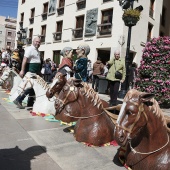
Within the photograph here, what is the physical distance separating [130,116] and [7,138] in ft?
8.39

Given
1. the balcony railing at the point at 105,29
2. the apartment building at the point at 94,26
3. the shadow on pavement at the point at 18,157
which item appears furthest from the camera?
the balcony railing at the point at 105,29

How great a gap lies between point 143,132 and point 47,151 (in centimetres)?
163

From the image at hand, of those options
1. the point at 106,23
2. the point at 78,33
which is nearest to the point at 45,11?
the point at 78,33

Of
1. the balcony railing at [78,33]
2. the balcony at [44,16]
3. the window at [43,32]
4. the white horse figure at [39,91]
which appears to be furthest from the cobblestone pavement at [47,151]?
the balcony at [44,16]

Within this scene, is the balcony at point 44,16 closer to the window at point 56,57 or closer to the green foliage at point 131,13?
the window at point 56,57

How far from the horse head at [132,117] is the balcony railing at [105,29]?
16252 mm

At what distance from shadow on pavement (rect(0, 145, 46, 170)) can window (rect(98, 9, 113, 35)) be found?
15.5 m

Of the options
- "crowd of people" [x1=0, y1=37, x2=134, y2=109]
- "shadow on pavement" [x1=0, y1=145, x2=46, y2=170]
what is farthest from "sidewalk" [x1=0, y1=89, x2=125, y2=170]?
"crowd of people" [x1=0, y1=37, x2=134, y2=109]

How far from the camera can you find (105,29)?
18.7m

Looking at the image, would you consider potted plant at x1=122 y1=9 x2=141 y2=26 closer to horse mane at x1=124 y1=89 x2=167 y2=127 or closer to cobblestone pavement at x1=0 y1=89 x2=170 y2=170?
cobblestone pavement at x1=0 y1=89 x2=170 y2=170

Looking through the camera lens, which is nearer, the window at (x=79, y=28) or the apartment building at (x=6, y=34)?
the window at (x=79, y=28)

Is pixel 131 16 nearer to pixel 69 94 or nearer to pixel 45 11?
pixel 69 94

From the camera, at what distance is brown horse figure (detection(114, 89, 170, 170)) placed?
7.79 feet

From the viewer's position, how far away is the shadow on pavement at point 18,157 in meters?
3.09
